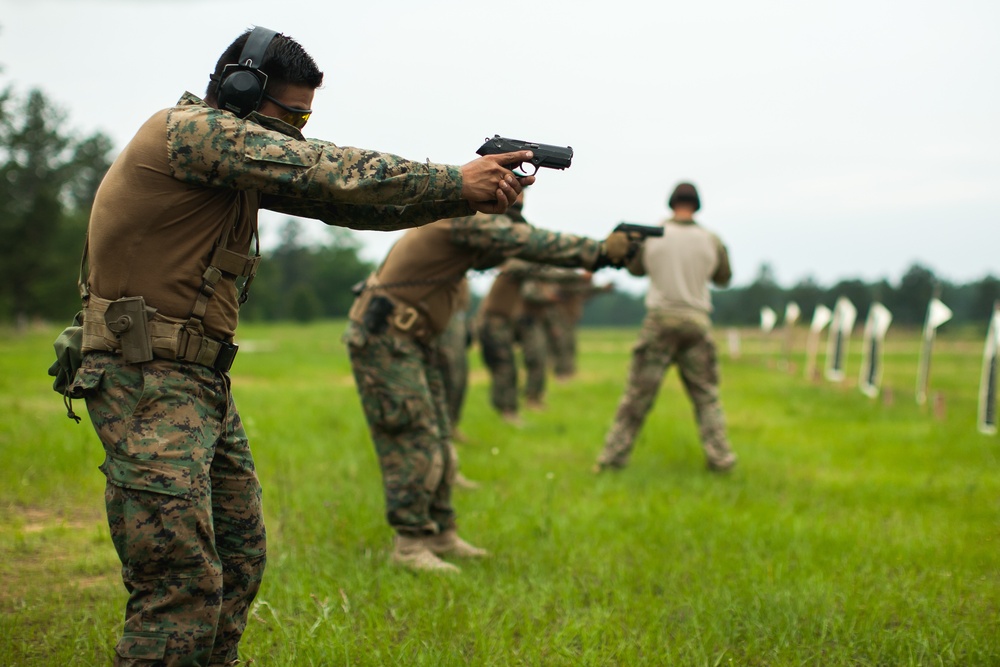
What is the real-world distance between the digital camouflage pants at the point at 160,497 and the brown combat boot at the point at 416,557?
6.50 ft

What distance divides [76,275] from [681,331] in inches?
1207

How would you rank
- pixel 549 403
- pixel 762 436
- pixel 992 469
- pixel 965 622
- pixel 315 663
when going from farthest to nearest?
pixel 549 403 → pixel 762 436 → pixel 992 469 → pixel 965 622 → pixel 315 663

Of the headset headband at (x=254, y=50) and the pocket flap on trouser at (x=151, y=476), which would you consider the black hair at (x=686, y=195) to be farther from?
the pocket flap on trouser at (x=151, y=476)

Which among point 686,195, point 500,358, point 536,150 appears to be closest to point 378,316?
point 536,150

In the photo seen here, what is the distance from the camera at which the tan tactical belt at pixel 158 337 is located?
2.74 metres

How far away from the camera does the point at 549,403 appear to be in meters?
13.6

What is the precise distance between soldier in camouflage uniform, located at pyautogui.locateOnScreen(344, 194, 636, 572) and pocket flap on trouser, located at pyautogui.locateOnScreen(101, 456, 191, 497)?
223 cm

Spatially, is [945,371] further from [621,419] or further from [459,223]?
[459,223]

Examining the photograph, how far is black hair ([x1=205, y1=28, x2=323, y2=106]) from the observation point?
295cm

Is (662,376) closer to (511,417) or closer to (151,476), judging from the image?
(511,417)

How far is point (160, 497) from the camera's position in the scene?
2.63 meters

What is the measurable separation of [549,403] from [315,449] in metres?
6.20

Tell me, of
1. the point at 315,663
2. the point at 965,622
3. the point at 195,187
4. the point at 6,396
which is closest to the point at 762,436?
the point at 965,622

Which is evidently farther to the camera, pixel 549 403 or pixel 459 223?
pixel 549 403
